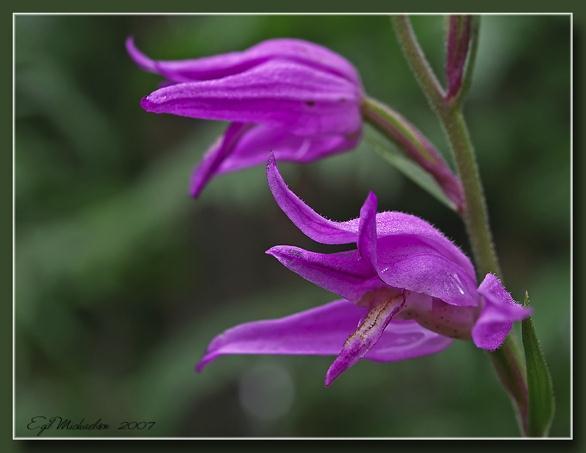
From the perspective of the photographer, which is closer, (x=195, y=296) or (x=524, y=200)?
(x=524, y=200)

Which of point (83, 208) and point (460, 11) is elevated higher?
point (460, 11)

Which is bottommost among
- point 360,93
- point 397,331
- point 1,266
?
point 397,331

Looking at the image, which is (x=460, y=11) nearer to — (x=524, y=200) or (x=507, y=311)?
(x=507, y=311)

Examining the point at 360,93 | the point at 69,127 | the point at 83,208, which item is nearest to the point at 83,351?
the point at 83,208

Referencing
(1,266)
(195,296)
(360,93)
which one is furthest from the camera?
(195,296)

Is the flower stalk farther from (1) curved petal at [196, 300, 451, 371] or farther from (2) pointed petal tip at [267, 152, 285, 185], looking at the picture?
(2) pointed petal tip at [267, 152, 285, 185]

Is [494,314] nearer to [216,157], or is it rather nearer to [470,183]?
[470,183]
